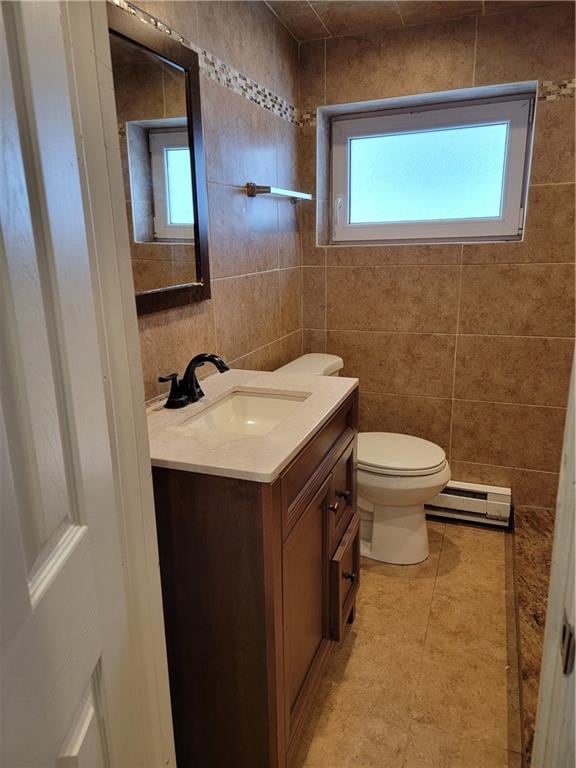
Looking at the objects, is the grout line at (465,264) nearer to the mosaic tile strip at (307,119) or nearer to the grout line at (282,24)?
the mosaic tile strip at (307,119)

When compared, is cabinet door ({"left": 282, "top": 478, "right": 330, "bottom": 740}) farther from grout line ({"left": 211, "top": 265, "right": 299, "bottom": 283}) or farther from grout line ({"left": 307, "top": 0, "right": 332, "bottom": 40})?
grout line ({"left": 307, "top": 0, "right": 332, "bottom": 40})

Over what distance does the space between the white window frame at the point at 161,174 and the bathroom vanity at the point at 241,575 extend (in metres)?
0.54

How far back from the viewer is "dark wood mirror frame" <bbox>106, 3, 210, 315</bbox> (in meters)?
1.38

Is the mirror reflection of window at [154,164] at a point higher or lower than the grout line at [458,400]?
higher

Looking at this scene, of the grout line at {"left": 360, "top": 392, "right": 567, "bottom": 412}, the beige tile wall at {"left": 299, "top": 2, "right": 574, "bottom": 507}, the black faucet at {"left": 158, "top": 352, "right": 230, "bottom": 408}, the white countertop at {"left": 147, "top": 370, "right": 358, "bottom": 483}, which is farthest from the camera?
the grout line at {"left": 360, "top": 392, "right": 567, "bottom": 412}

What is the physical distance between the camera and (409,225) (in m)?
2.64

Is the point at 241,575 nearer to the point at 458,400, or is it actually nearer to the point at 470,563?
the point at 470,563

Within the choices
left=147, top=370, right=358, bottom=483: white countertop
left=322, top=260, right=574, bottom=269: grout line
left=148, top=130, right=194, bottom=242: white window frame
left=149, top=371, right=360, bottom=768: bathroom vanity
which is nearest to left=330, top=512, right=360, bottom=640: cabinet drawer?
left=149, top=371, right=360, bottom=768: bathroom vanity

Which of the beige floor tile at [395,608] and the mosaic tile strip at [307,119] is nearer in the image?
the beige floor tile at [395,608]

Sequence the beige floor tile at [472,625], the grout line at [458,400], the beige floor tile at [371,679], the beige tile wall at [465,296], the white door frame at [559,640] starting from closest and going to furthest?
the white door frame at [559,640] → the beige floor tile at [371,679] → the beige floor tile at [472,625] → the beige tile wall at [465,296] → the grout line at [458,400]

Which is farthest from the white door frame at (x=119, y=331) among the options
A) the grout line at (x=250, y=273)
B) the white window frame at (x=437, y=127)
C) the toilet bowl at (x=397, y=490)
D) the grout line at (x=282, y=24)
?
the white window frame at (x=437, y=127)

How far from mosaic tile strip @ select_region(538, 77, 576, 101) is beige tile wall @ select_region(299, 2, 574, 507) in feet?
0.10

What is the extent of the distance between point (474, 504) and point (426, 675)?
3.46 feet

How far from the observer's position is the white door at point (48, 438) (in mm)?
471
